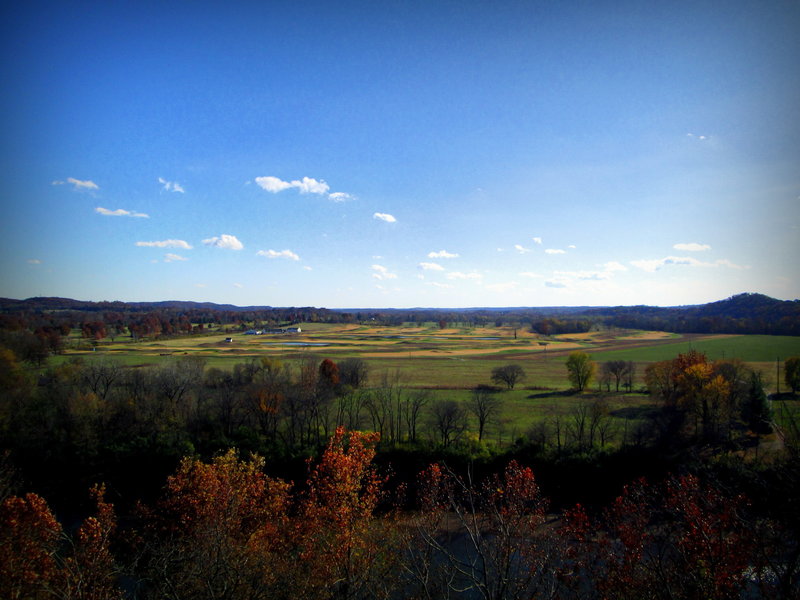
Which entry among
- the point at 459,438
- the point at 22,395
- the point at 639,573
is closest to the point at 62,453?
the point at 22,395

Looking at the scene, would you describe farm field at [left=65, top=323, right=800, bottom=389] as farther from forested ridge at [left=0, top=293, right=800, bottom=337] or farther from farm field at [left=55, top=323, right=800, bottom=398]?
forested ridge at [left=0, top=293, right=800, bottom=337]

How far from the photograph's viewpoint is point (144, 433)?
3362 cm

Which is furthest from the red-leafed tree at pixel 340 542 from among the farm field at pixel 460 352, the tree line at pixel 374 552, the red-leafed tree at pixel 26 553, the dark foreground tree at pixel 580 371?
the dark foreground tree at pixel 580 371

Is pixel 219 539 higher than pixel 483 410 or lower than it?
higher

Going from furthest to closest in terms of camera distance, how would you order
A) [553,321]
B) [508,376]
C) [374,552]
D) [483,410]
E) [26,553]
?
[553,321]
[508,376]
[483,410]
[374,552]
[26,553]

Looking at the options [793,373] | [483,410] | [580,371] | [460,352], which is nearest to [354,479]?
[483,410]

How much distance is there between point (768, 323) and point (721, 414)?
3346 centimetres

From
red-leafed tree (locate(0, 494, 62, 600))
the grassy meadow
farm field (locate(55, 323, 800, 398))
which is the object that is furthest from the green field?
red-leafed tree (locate(0, 494, 62, 600))

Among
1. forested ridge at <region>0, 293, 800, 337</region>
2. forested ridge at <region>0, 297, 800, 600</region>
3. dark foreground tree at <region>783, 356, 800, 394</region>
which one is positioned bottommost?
forested ridge at <region>0, 297, 800, 600</region>

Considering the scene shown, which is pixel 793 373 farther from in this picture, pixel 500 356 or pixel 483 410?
pixel 500 356

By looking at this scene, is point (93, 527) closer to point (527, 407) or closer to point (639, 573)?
point (639, 573)

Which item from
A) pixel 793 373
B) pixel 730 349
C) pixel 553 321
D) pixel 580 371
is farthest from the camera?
pixel 553 321

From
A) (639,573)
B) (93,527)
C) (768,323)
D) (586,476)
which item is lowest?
(586,476)

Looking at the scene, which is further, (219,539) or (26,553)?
(26,553)
